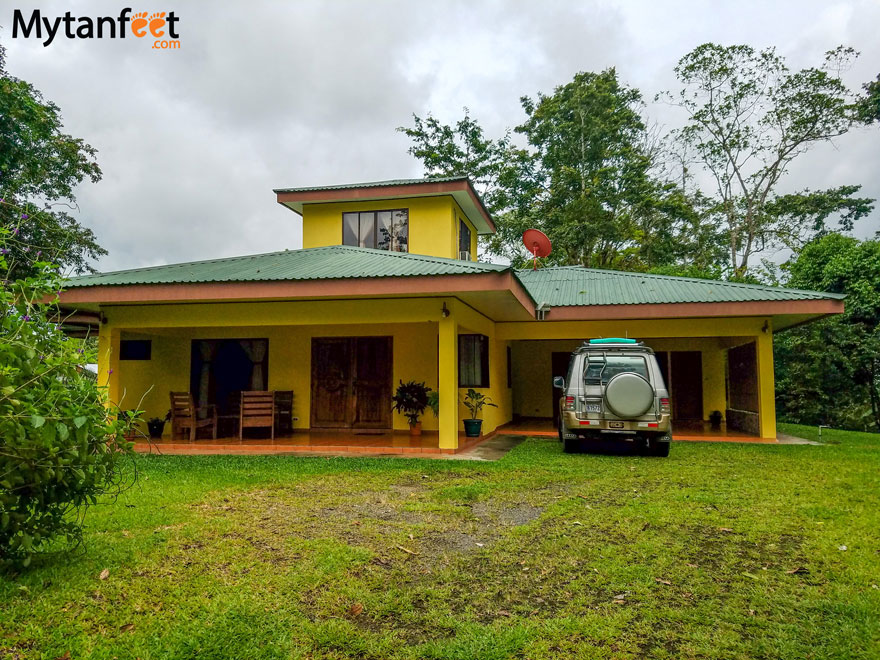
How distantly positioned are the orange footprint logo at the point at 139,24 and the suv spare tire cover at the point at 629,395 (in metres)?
10.9

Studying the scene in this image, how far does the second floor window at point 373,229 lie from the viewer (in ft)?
44.7

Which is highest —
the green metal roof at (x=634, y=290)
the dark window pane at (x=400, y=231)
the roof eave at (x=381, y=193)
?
the roof eave at (x=381, y=193)

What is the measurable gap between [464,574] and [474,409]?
7395 mm

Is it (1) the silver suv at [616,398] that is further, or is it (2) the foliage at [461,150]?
(2) the foliage at [461,150]

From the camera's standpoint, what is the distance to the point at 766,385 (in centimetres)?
1094

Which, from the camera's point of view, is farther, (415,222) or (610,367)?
(415,222)

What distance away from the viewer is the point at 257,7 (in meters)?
11.3

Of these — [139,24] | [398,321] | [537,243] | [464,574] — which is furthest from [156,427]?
[537,243]

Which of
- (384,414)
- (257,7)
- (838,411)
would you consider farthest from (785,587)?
(838,411)

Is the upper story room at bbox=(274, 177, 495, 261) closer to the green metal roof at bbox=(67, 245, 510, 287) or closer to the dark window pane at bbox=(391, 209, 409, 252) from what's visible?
the dark window pane at bbox=(391, 209, 409, 252)

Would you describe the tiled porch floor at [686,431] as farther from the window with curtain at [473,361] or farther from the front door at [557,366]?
the window with curtain at [473,361]

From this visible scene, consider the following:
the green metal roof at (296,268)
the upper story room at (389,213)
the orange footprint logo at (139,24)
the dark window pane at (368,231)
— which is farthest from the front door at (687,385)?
the orange footprint logo at (139,24)

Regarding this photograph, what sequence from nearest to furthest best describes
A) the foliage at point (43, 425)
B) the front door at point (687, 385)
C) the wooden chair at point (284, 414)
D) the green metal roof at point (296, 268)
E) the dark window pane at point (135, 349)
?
the foliage at point (43, 425) → the green metal roof at point (296, 268) → the dark window pane at point (135, 349) → the wooden chair at point (284, 414) → the front door at point (687, 385)

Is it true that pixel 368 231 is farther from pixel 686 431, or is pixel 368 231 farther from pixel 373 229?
pixel 686 431
